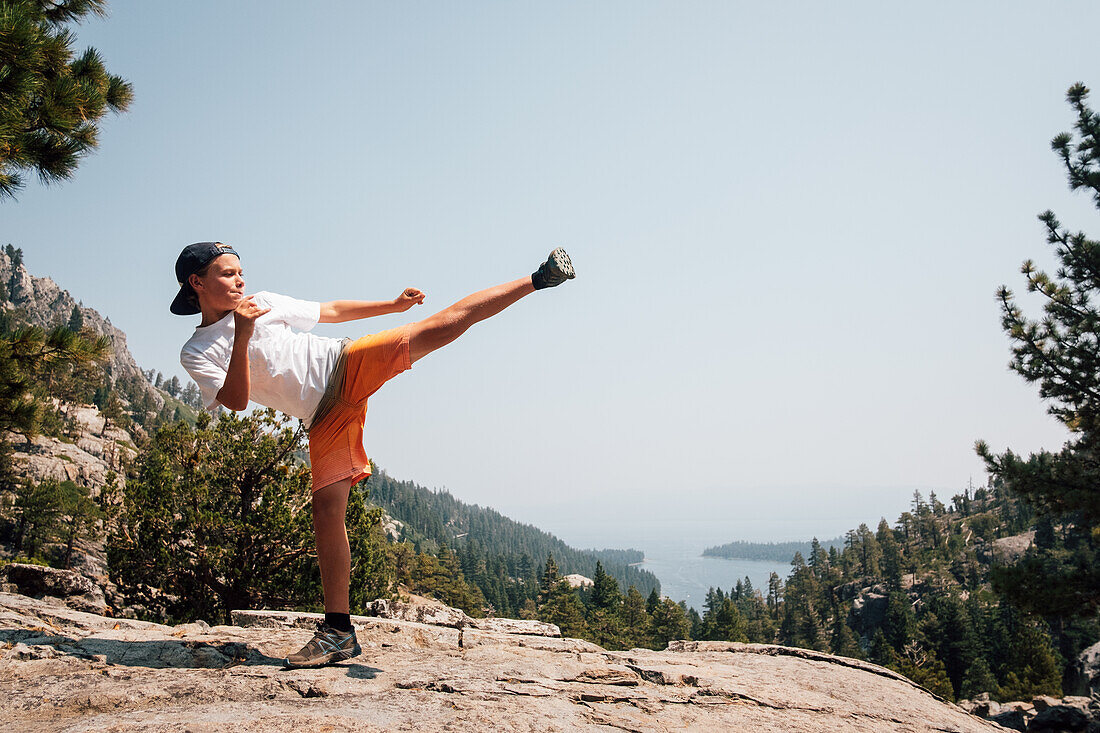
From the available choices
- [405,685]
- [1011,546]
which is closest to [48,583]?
[405,685]

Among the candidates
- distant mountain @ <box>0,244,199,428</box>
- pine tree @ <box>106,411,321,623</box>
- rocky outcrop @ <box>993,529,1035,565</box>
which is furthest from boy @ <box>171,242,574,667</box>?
distant mountain @ <box>0,244,199,428</box>

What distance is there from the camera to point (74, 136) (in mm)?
6965

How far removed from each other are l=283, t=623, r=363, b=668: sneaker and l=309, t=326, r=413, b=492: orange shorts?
3.06ft

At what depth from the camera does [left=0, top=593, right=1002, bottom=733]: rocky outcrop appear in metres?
2.87

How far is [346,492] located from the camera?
12.9ft

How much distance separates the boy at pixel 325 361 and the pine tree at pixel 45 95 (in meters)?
3.72

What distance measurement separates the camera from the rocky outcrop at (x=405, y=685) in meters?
2.87

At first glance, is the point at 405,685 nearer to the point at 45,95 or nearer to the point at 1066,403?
the point at 45,95

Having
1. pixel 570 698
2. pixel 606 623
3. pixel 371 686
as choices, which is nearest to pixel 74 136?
pixel 371 686

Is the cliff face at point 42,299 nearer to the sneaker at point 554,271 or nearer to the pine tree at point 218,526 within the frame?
the pine tree at point 218,526

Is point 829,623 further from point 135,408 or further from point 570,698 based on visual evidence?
point 135,408

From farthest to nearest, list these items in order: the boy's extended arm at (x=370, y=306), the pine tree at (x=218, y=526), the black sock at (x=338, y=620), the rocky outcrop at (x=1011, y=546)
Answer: the rocky outcrop at (x=1011, y=546)
the pine tree at (x=218, y=526)
the boy's extended arm at (x=370, y=306)
the black sock at (x=338, y=620)

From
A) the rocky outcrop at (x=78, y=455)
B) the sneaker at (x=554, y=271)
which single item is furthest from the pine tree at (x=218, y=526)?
the rocky outcrop at (x=78, y=455)

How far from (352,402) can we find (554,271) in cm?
155
